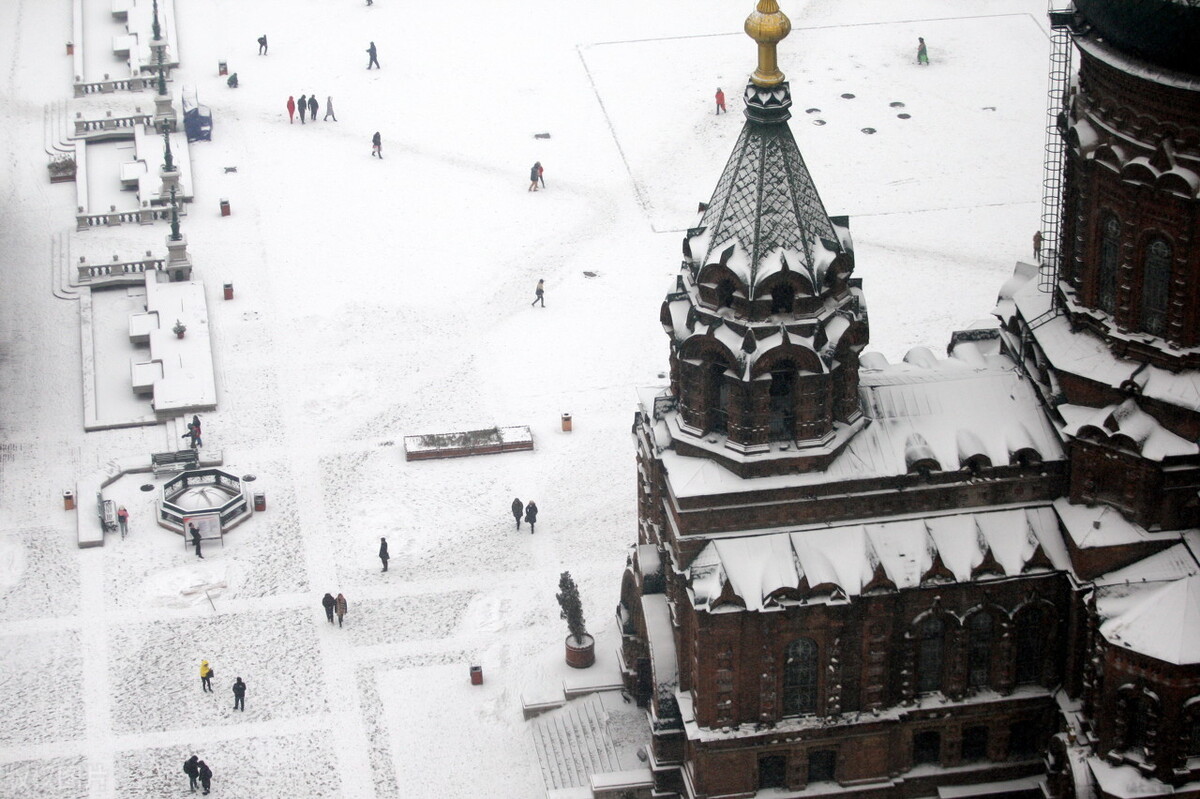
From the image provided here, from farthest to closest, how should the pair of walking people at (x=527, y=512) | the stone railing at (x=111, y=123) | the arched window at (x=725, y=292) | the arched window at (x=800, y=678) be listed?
the stone railing at (x=111, y=123), the pair of walking people at (x=527, y=512), the arched window at (x=800, y=678), the arched window at (x=725, y=292)

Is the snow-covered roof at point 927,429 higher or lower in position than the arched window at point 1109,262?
lower

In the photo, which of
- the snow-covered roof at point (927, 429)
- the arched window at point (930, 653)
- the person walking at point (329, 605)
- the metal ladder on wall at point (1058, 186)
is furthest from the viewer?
the person walking at point (329, 605)

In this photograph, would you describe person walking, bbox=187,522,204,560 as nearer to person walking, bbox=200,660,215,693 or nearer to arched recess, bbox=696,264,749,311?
person walking, bbox=200,660,215,693

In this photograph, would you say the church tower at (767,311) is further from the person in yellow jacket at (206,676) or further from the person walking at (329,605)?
the person in yellow jacket at (206,676)

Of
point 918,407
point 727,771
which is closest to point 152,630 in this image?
point 727,771

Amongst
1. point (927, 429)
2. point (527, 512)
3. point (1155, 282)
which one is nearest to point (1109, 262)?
point (1155, 282)

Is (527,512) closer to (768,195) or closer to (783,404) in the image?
(783,404)

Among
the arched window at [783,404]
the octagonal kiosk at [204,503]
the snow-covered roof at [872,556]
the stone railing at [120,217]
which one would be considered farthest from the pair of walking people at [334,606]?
the stone railing at [120,217]

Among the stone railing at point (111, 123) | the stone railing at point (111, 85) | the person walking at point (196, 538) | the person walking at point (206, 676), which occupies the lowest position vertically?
the person walking at point (206, 676)
